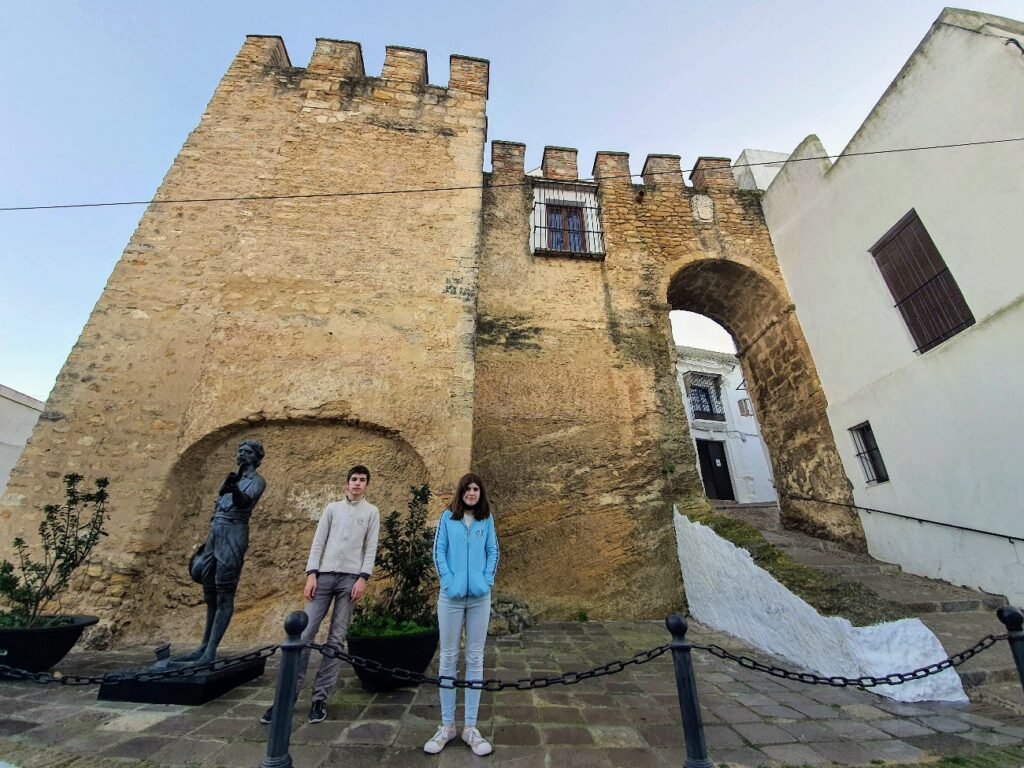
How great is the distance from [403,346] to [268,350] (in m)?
1.47

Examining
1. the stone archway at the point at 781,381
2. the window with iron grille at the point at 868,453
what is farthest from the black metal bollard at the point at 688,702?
the stone archway at the point at 781,381

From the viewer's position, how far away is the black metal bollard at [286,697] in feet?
5.37

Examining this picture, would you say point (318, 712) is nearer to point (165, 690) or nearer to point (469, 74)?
point (165, 690)

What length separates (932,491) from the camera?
16.1 ft

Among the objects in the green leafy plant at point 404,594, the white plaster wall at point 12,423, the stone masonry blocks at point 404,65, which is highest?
the stone masonry blocks at point 404,65

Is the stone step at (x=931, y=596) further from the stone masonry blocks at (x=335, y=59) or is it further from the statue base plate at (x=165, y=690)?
the stone masonry blocks at (x=335, y=59)

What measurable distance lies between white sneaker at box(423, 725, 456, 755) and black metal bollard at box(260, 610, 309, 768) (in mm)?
645

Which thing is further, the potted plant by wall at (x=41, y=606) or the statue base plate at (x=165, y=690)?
the potted plant by wall at (x=41, y=606)

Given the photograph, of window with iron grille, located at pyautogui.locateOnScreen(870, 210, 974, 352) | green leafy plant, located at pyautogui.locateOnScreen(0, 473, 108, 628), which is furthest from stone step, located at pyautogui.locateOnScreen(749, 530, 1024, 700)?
green leafy plant, located at pyautogui.locateOnScreen(0, 473, 108, 628)

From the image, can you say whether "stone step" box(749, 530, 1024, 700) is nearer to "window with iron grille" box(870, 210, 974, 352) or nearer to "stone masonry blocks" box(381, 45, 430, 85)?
"window with iron grille" box(870, 210, 974, 352)

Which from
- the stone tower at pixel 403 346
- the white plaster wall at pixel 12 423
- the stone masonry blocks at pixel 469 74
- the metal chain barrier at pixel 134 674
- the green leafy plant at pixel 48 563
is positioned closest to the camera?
the metal chain barrier at pixel 134 674

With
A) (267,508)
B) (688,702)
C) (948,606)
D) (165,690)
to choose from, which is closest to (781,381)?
(948,606)

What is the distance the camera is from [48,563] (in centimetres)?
356

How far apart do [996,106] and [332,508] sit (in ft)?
24.6
